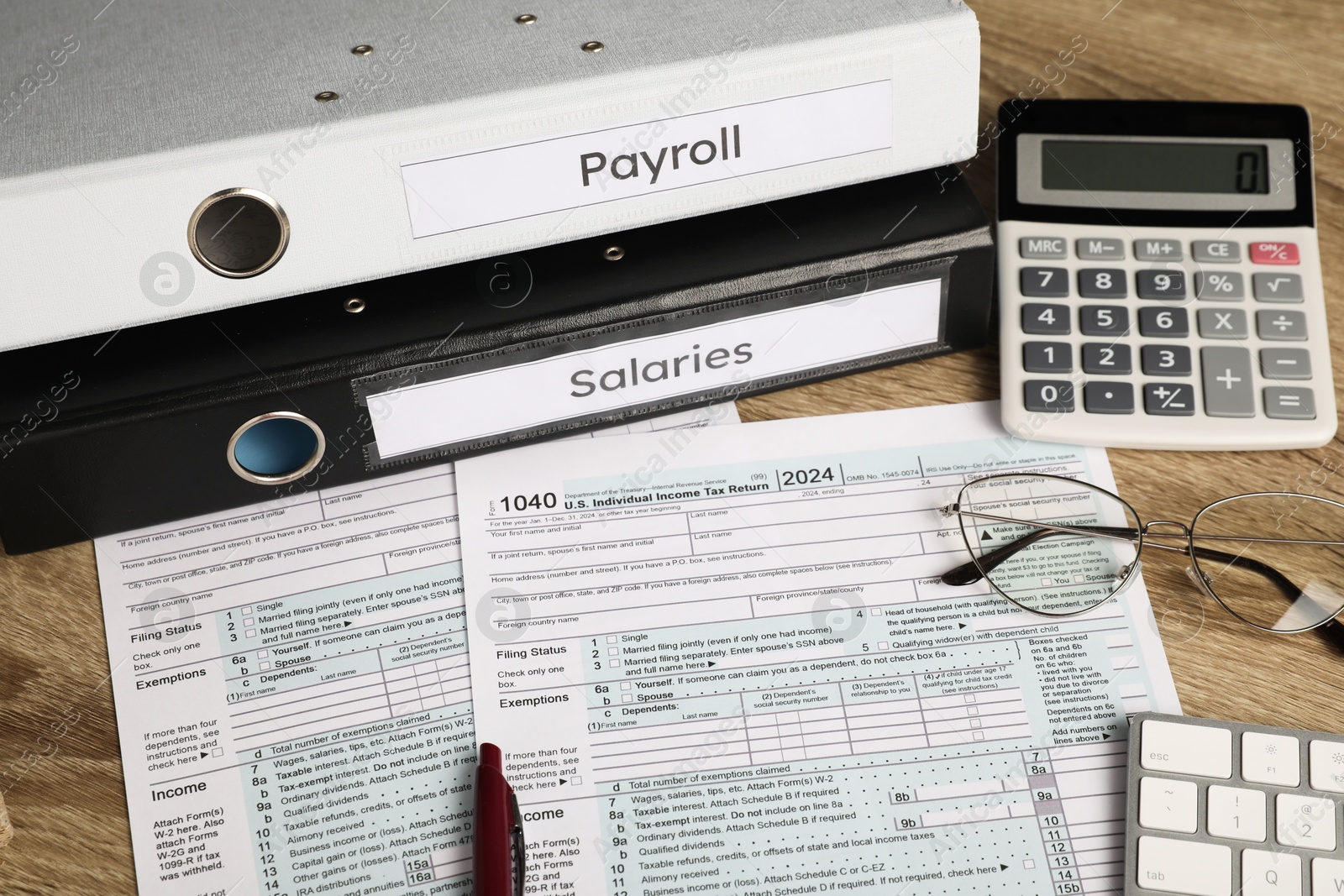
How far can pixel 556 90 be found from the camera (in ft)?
1.39

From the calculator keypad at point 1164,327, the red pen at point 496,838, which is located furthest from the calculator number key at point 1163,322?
the red pen at point 496,838

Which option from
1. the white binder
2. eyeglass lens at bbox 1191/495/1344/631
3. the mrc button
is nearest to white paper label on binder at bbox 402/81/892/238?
the white binder

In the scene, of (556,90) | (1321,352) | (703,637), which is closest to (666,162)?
(556,90)

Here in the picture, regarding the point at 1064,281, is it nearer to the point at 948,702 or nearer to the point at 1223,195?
the point at 1223,195

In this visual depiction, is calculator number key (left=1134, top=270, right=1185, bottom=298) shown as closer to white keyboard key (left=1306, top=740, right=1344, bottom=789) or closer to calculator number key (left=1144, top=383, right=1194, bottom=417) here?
calculator number key (left=1144, top=383, right=1194, bottom=417)

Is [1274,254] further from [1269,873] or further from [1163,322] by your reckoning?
[1269,873]

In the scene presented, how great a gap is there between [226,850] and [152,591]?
119mm

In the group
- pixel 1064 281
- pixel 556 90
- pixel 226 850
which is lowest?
pixel 226 850

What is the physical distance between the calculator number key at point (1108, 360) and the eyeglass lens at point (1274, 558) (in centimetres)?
7

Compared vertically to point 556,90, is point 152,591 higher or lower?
lower

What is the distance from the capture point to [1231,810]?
414 millimetres

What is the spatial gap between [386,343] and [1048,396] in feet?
0.96

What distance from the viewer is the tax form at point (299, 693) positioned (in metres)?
0.42

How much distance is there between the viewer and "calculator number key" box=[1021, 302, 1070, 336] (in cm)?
52
